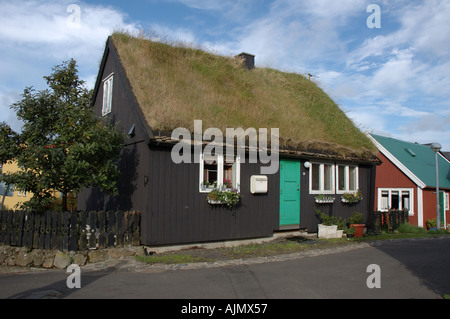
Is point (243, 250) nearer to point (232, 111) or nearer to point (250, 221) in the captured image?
point (250, 221)

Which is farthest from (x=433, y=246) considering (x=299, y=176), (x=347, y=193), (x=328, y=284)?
(x=328, y=284)

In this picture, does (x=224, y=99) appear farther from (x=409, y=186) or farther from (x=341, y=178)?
(x=409, y=186)

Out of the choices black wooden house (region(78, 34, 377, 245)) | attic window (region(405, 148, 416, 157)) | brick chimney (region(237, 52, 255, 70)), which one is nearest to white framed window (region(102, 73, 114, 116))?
black wooden house (region(78, 34, 377, 245))

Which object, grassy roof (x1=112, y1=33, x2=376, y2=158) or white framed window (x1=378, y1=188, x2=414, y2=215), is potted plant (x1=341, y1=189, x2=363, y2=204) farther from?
white framed window (x1=378, y1=188, x2=414, y2=215)

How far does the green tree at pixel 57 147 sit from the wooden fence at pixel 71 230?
552mm

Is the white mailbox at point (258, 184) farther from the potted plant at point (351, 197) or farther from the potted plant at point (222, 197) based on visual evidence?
the potted plant at point (351, 197)

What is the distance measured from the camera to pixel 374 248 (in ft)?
35.6

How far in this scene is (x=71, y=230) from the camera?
8.88 meters

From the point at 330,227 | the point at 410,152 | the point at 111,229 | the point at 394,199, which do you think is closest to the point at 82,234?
the point at 111,229

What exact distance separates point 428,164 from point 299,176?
16195 mm

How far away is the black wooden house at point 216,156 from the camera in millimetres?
10125

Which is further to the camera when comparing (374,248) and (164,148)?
(374,248)

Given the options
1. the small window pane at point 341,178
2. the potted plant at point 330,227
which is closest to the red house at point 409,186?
the small window pane at point 341,178

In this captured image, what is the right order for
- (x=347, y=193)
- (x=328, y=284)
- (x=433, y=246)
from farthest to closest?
(x=347, y=193), (x=433, y=246), (x=328, y=284)
